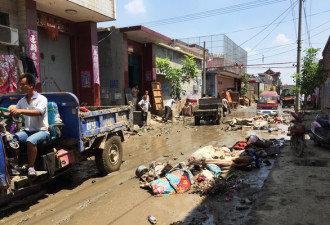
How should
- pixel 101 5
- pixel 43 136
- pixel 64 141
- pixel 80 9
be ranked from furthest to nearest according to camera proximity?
pixel 101 5
pixel 80 9
pixel 64 141
pixel 43 136

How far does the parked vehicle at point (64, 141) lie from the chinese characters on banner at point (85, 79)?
682 cm

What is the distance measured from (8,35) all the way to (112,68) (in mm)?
6906

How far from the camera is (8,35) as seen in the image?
8.82 metres

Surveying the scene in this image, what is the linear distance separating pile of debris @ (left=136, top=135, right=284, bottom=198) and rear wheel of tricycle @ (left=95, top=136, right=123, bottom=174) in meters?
0.75

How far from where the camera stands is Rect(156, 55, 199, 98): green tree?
62.2ft

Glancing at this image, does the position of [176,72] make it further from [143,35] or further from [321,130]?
[321,130]

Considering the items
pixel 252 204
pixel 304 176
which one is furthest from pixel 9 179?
pixel 304 176

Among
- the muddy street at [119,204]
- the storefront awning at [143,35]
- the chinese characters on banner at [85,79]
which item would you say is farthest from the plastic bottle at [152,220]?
the storefront awning at [143,35]

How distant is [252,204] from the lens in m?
4.42

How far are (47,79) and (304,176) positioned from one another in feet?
35.5

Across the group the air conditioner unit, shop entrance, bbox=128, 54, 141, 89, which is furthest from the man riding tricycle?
shop entrance, bbox=128, 54, 141, 89

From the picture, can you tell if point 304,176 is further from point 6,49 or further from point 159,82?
point 159,82

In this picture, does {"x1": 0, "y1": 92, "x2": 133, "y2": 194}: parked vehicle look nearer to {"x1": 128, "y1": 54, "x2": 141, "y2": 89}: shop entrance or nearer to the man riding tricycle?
the man riding tricycle

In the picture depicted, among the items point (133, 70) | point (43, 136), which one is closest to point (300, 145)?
point (43, 136)
